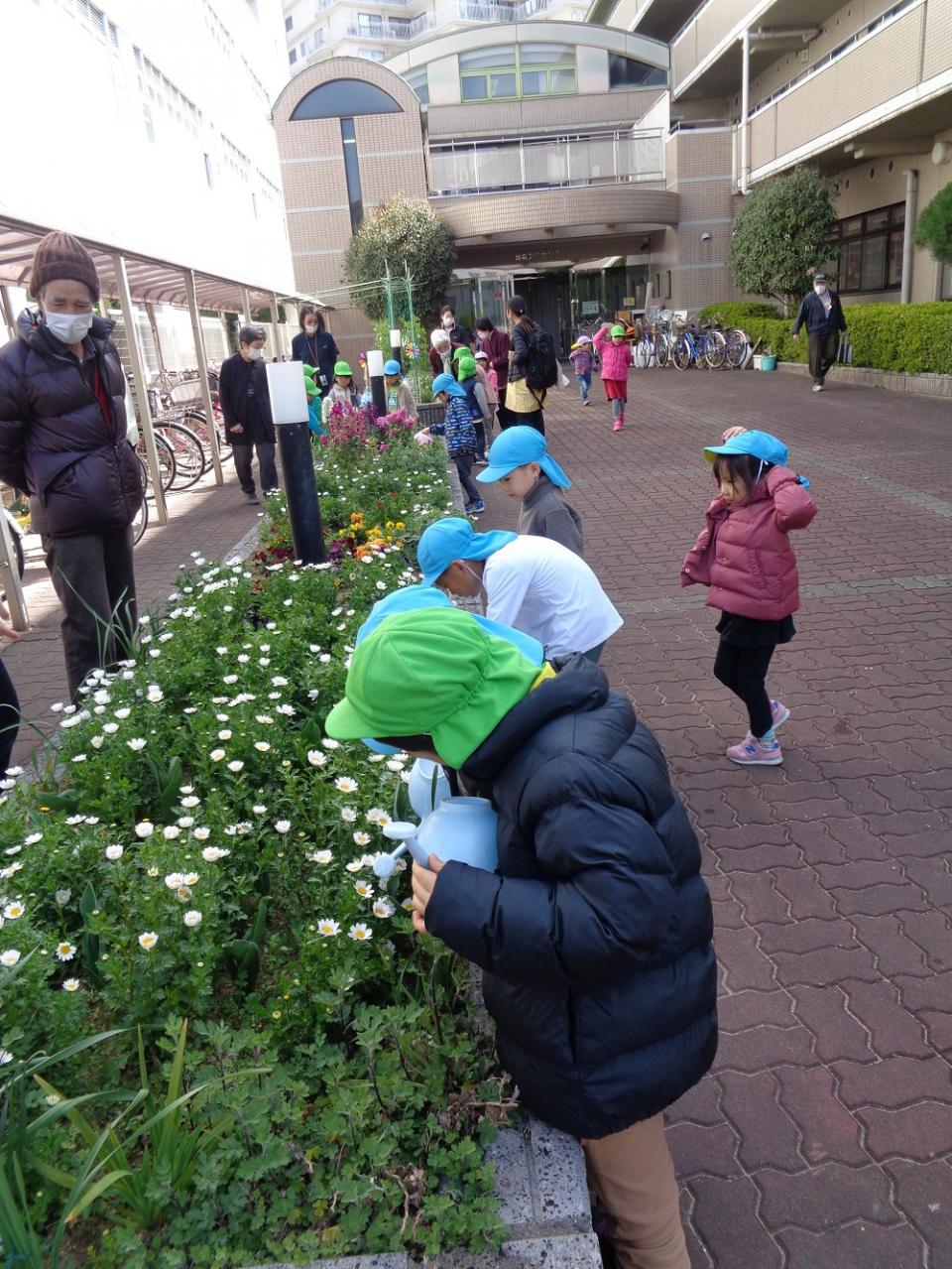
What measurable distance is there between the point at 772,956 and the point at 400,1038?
1.60 meters

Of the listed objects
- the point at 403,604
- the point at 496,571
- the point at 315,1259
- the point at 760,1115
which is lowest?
the point at 760,1115

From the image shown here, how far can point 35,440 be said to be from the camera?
14.0 ft

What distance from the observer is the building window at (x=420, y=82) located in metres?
35.9

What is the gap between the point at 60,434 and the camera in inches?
169

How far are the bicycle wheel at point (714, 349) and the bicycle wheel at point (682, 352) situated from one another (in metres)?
0.63

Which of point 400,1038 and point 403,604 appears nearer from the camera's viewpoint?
point 400,1038

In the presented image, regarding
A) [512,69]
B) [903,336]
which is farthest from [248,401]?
[512,69]

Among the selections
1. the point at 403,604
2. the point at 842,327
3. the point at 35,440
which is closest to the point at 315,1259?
the point at 403,604

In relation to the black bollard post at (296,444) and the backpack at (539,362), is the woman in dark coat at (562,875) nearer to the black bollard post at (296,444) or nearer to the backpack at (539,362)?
the black bollard post at (296,444)

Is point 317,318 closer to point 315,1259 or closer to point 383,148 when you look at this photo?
point 315,1259

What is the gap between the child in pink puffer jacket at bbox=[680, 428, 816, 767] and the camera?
154 inches

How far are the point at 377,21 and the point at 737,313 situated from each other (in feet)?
222

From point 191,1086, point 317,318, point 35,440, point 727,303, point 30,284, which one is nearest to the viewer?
point 191,1086

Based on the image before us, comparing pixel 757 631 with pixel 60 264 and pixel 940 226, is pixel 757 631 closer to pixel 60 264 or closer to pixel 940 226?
pixel 60 264
